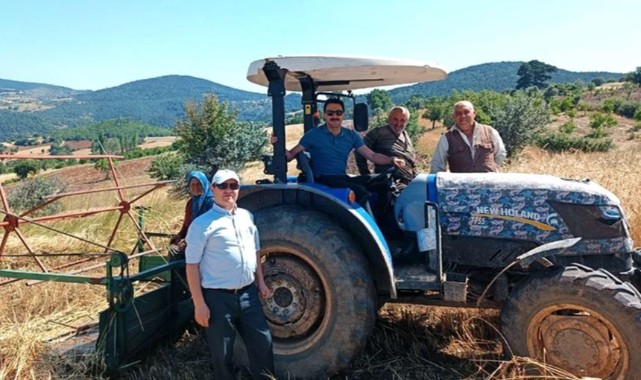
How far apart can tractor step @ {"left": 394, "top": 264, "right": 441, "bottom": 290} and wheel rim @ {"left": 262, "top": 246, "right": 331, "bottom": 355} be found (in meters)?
0.52

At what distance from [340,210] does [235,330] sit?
1.07 m

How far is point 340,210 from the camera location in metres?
3.60

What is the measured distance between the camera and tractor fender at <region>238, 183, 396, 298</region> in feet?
11.3

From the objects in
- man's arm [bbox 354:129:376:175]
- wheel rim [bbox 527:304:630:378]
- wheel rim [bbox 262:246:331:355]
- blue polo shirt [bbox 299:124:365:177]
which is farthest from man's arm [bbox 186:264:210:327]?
man's arm [bbox 354:129:376:175]

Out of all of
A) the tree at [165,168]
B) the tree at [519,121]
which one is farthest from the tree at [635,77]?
the tree at [165,168]

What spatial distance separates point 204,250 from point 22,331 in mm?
2088

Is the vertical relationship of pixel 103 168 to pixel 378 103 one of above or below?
below

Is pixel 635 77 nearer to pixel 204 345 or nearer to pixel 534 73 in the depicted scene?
pixel 534 73

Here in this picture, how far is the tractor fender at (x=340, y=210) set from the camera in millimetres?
3443

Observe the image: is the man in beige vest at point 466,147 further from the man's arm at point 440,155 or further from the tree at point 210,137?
the tree at point 210,137

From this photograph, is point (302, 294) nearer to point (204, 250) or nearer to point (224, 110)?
point (204, 250)

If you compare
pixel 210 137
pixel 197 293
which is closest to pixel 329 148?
pixel 197 293

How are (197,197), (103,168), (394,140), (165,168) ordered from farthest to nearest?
(103,168) < (165,168) < (394,140) < (197,197)

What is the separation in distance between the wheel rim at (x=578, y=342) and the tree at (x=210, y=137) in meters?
→ 25.3
